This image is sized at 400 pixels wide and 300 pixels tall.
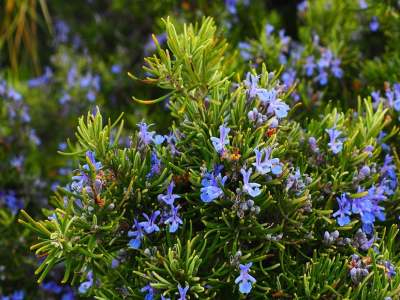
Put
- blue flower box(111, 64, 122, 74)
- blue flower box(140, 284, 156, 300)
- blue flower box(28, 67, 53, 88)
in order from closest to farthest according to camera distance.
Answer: blue flower box(140, 284, 156, 300) → blue flower box(111, 64, 122, 74) → blue flower box(28, 67, 53, 88)

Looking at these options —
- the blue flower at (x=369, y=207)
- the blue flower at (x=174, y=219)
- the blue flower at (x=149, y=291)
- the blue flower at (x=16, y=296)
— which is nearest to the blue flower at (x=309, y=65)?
the blue flower at (x=369, y=207)

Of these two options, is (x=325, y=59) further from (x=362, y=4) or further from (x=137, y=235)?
(x=137, y=235)

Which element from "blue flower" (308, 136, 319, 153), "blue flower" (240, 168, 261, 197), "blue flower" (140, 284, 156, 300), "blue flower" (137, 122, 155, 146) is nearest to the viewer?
"blue flower" (240, 168, 261, 197)

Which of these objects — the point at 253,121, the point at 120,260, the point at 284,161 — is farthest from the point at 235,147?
the point at 120,260

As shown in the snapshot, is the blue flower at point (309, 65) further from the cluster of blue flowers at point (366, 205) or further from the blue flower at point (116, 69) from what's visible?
the blue flower at point (116, 69)

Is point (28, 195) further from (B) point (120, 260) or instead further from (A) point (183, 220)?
(A) point (183, 220)

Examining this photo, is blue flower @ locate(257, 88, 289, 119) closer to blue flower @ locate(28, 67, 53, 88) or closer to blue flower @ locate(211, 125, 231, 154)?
blue flower @ locate(211, 125, 231, 154)

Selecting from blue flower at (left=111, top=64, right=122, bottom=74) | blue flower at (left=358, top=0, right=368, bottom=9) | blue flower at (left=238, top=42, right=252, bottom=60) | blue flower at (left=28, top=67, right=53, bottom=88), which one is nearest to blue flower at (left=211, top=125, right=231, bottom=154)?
blue flower at (left=238, top=42, right=252, bottom=60)
